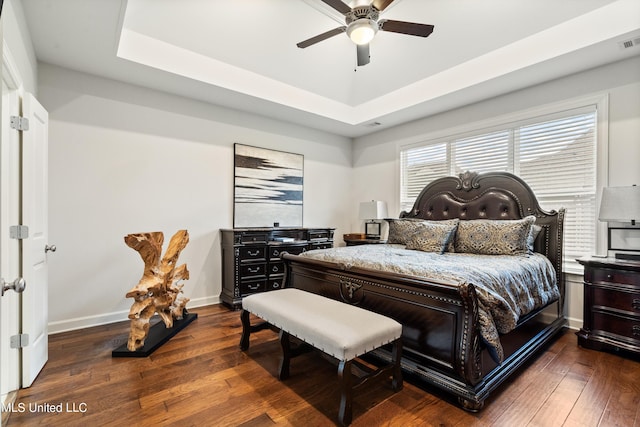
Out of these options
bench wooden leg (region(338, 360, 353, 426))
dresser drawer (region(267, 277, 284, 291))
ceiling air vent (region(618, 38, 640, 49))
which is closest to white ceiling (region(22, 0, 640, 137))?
ceiling air vent (region(618, 38, 640, 49))

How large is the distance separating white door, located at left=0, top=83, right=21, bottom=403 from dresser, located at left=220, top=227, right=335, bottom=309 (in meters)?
2.06

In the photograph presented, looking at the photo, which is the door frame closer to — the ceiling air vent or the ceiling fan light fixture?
Answer: the ceiling fan light fixture

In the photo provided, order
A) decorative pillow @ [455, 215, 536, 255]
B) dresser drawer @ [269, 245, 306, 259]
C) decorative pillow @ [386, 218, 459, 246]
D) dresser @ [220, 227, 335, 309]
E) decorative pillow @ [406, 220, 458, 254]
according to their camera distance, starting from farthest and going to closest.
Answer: dresser drawer @ [269, 245, 306, 259]
dresser @ [220, 227, 335, 309]
decorative pillow @ [386, 218, 459, 246]
decorative pillow @ [406, 220, 458, 254]
decorative pillow @ [455, 215, 536, 255]

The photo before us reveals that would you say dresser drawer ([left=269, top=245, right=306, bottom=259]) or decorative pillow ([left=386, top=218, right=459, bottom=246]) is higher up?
decorative pillow ([left=386, top=218, right=459, bottom=246])

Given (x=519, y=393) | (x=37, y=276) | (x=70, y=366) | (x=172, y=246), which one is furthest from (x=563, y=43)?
(x=70, y=366)

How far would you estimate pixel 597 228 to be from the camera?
3.30 meters

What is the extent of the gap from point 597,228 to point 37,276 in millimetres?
5060

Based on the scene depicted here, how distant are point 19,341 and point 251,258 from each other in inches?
89.2

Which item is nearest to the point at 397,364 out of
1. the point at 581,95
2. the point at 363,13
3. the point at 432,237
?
the point at 432,237

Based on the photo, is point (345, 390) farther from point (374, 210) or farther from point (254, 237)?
point (374, 210)

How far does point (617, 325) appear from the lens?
2807 mm

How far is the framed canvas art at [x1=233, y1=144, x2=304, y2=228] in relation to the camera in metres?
4.56

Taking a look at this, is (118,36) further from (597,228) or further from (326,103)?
(597,228)

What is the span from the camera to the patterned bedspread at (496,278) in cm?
209
